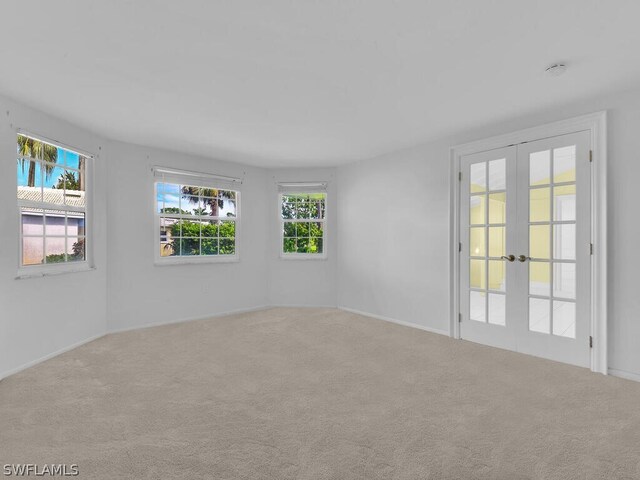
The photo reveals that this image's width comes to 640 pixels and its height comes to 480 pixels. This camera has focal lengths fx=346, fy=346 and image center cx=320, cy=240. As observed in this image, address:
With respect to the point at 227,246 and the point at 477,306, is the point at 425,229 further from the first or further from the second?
the point at 227,246

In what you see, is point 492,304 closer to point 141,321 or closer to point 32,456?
point 32,456

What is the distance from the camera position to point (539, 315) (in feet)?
11.4

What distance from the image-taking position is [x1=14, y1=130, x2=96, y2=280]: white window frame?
3205 millimetres

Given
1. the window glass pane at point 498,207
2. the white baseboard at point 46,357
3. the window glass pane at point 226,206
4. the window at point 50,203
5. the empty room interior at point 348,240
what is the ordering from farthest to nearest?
the window glass pane at point 226,206, the window glass pane at point 498,207, the window at point 50,203, the white baseboard at point 46,357, the empty room interior at point 348,240

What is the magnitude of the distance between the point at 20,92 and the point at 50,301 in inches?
77.1

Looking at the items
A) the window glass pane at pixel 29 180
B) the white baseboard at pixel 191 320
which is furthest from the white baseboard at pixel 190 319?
the window glass pane at pixel 29 180

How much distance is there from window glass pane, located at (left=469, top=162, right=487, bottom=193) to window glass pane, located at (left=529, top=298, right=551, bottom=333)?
1.32m

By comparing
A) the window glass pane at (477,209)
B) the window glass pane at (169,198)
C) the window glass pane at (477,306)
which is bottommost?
the window glass pane at (477,306)

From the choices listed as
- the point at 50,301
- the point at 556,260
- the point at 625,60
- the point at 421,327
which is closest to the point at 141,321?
the point at 50,301

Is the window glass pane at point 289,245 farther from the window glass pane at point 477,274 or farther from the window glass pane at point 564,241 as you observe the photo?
the window glass pane at point 564,241

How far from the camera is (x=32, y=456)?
1.85 meters

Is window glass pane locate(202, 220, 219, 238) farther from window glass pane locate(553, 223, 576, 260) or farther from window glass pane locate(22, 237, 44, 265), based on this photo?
window glass pane locate(553, 223, 576, 260)

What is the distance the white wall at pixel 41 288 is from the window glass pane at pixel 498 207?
458 centimetres

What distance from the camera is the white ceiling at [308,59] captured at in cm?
189
